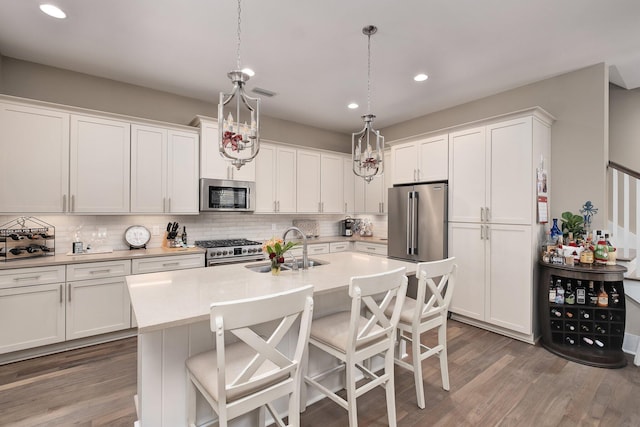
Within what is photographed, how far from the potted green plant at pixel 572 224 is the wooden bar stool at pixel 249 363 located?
3.11 meters

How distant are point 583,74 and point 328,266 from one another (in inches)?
134

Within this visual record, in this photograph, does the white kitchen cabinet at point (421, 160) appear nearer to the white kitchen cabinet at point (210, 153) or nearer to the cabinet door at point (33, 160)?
the white kitchen cabinet at point (210, 153)

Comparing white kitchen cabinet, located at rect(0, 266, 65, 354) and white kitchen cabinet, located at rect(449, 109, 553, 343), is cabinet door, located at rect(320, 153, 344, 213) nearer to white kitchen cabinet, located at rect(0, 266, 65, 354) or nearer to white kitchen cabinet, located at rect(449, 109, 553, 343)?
white kitchen cabinet, located at rect(449, 109, 553, 343)

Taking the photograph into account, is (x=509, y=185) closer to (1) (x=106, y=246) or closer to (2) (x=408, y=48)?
(2) (x=408, y=48)

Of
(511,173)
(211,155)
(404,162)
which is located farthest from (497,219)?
(211,155)

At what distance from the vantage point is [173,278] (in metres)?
2.05

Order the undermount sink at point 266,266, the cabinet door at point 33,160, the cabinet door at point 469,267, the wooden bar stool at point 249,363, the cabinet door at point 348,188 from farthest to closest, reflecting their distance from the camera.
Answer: the cabinet door at point 348,188, the cabinet door at point 469,267, the cabinet door at point 33,160, the undermount sink at point 266,266, the wooden bar stool at point 249,363

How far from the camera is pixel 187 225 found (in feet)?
13.1

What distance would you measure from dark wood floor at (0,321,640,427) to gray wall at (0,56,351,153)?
2631mm

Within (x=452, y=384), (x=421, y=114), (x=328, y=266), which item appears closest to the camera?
(x=452, y=384)

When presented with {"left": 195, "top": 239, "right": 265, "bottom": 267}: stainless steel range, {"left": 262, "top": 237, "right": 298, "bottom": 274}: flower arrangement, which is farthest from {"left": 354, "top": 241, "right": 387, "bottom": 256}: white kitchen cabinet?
{"left": 262, "top": 237, "right": 298, "bottom": 274}: flower arrangement

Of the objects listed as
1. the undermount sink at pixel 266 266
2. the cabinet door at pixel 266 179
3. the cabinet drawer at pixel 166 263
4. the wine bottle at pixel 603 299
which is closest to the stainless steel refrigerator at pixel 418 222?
the wine bottle at pixel 603 299

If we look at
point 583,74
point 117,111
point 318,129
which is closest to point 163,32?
point 117,111

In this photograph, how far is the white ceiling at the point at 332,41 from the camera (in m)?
2.26
